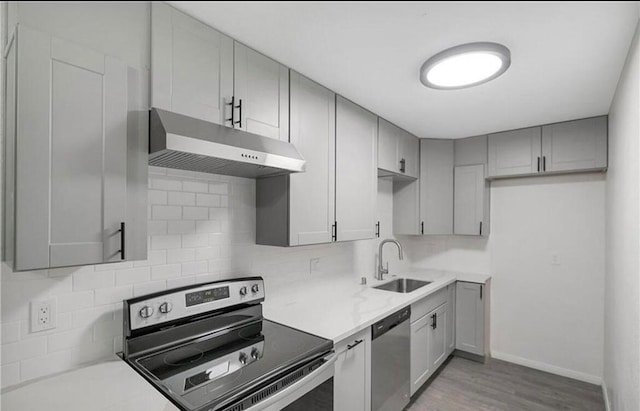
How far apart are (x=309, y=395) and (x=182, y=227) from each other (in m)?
0.95

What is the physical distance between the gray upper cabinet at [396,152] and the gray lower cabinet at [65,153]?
74.1 inches

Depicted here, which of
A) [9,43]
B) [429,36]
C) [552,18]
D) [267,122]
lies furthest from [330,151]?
[9,43]

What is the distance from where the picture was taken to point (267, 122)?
5.08ft

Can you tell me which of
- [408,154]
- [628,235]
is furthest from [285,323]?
[408,154]

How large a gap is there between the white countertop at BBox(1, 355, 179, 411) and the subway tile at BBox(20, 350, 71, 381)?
0.08 feet

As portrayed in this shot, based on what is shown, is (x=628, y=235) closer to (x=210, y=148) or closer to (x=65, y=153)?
(x=210, y=148)

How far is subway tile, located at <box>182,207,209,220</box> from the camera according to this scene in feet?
5.06

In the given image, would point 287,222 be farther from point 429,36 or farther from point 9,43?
point 9,43

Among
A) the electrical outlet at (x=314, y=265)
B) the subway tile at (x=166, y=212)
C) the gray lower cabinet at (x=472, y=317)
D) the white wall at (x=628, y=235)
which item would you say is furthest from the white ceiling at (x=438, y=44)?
the gray lower cabinet at (x=472, y=317)

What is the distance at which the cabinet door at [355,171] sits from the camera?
2.05m

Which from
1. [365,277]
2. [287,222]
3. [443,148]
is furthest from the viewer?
[443,148]

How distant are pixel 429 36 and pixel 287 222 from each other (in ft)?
3.54

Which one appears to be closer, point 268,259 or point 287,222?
point 287,222

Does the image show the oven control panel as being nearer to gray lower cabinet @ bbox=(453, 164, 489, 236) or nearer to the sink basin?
the sink basin
